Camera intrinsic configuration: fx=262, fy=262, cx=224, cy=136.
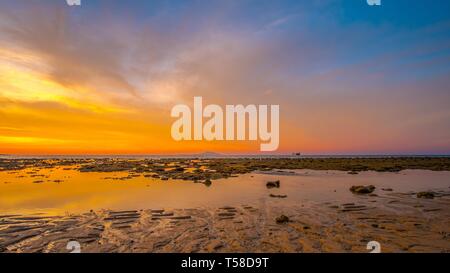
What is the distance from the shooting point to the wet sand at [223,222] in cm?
1026

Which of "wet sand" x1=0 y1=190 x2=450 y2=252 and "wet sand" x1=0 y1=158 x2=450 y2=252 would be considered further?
"wet sand" x1=0 y1=158 x2=450 y2=252

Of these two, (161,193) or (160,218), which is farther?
(161,193)

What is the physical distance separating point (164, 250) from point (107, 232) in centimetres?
355

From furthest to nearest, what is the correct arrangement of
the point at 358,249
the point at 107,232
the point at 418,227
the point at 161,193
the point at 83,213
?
the point at 161,193, the point at 83,213, the point at 418,227, the point at 107,232, the point at 358,249

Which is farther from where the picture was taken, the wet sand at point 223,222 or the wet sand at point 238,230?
the wet sand at point 223,222

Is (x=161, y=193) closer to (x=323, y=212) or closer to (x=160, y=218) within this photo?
(x=160, y=218)

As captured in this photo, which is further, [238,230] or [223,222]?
[223,222]

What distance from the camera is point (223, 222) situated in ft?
44.4

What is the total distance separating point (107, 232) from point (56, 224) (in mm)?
3450

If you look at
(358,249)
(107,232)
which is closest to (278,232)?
(358,249)

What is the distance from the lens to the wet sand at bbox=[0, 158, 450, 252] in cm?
1026

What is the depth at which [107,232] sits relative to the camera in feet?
38.6
